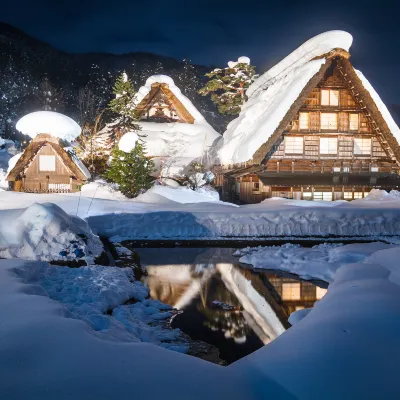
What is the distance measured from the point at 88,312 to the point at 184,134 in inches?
1020

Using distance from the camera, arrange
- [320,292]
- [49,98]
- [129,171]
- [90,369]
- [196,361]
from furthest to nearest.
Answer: [49,98]
[129,171]
[320,292]
[196,361]
[90,369]

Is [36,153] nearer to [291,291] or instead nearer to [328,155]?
[328,155]

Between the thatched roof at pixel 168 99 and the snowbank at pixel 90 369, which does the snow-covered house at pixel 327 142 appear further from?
the snowbank at pixel 90 369

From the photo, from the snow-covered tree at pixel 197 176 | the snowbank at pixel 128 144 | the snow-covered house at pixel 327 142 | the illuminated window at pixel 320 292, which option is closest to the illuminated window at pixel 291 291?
the illuminated window at pixel 320 292

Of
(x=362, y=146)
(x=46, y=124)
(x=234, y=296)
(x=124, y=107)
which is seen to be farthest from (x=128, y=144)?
(x=234, y=296)

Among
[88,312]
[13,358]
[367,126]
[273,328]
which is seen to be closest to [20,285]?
[88,312]

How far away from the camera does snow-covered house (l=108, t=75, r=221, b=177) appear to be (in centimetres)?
2823

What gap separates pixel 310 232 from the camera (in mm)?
13969

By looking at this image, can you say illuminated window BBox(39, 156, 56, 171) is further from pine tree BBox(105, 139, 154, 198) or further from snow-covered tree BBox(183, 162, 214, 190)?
snow-covered tree BBox(183, 162, 214, 190)

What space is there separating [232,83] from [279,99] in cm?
1463

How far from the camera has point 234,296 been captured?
24.3ft

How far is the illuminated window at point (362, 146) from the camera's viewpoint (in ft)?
73.6

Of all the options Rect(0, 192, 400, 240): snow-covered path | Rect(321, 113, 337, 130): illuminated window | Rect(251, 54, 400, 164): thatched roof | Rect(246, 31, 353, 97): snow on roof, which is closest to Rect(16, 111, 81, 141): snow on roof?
Rect(0, 192, 400, 240): snow-covered path

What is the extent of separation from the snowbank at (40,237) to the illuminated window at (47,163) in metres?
14.8
